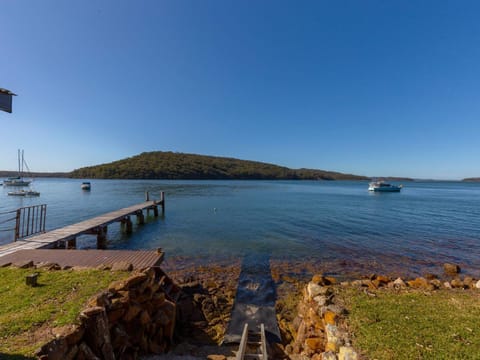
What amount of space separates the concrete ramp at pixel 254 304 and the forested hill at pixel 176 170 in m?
120

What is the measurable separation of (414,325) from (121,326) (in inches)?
240

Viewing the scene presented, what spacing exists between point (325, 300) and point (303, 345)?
1166 mm

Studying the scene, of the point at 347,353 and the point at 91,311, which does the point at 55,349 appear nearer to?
the point at 91,311

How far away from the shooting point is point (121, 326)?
16.1ft

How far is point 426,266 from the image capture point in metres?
11.9

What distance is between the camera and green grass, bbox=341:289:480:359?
390 cm

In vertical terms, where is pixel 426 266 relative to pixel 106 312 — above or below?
below

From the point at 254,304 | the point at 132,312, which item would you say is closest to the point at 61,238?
the point at 132,312

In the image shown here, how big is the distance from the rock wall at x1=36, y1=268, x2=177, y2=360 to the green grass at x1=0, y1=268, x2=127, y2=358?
0.99 feet

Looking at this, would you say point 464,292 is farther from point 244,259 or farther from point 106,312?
point 106,312

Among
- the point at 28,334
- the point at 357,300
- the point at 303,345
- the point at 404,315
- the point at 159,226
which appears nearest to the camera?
the point at 28,334

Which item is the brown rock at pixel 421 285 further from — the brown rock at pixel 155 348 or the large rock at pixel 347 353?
the brown rock at pixel 155 348

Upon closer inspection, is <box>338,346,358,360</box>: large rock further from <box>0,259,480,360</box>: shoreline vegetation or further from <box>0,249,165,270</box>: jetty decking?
<box>0,249,165,270</box>: jetty decking

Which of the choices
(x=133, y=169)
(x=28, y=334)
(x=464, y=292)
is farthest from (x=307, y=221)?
(x=133, y=169)
